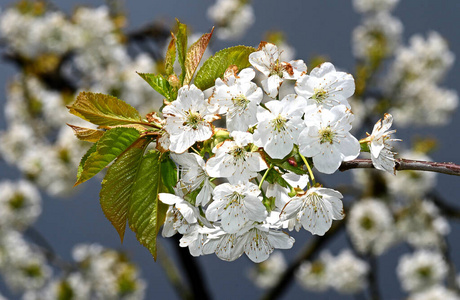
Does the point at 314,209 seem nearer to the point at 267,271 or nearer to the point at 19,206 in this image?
the point at 19,206

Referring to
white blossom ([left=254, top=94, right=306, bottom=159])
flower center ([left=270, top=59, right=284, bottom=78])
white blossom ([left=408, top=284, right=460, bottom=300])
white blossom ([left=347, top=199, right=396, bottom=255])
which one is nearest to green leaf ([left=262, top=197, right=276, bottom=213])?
white blossom ([left=254, top=94, right=306, bottom=159])

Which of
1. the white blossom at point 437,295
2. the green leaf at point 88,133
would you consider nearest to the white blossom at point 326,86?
the green leaf at point 88,133

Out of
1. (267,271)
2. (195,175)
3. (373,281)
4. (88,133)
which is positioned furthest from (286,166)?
(267,271)

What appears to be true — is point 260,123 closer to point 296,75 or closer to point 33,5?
point 296,75

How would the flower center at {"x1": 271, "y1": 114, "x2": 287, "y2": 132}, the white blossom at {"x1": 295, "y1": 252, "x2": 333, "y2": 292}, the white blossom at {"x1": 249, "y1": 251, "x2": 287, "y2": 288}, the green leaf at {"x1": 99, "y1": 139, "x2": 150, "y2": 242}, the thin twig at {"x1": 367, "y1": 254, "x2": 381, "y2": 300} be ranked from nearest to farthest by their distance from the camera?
1. the flower center at {"x1": 271, "y1": 114, "x2": 287, "y2": 132}
2. the green leaf at {"x1": 99, "y1": 139, "x2": 150, "y2": 242}
3. the thin twig at {"x1": 367, "y1": 254, "x2": 381, "y2": 300}
4. the white blossom at {"x1": 295, "y1": 252, "x2": 333, "y2": 292}
5. the white blossom at {"x1": 249, "y1": 251, "x2": 287, "y2": 288}

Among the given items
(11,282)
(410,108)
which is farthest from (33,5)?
(410,108)

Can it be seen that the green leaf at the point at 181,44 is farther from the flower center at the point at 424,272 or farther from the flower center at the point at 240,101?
the flower center at the point at 424,272

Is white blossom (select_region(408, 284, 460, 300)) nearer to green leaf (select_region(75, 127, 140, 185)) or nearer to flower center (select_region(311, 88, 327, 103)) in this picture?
flower center (select_region(311, 88, 327, 103))
